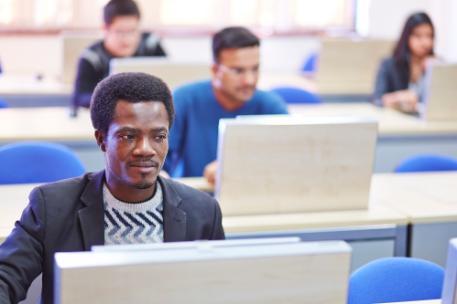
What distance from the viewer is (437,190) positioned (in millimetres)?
3066

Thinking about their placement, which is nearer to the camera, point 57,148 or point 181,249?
point 181,249

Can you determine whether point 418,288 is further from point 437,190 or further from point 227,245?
point 437,190

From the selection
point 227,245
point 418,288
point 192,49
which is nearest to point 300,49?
point 192,49

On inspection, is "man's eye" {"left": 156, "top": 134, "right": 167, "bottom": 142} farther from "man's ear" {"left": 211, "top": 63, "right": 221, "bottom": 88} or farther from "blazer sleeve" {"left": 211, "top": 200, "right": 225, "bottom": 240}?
"man's ear" {"left": 211, "top": 63, "right": 221, "bottom": 88}

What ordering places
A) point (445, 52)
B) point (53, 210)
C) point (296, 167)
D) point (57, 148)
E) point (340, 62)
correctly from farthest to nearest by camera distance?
point (445, 52) < point (340, 62) < point (57, 148) < point (296, 167) < point (53, 210)

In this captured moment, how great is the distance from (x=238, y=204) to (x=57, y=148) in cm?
67

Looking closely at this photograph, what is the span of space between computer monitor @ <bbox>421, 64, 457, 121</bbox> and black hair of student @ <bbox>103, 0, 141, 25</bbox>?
5.12ft

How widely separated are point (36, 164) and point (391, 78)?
8.70ft

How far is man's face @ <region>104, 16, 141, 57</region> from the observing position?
181 inches

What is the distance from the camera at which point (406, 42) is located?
199 inches

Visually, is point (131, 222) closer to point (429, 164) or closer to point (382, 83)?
point (429, 164)

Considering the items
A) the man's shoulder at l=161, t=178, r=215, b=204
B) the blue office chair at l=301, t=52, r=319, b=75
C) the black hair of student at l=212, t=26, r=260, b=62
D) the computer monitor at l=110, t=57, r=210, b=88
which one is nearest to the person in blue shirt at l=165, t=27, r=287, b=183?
the black hair of student at l=212, t=26, r=260, b=62

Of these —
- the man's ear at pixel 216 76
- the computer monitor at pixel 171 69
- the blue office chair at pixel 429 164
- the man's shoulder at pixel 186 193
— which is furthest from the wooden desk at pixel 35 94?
the man's shoulder at pixel 186 193

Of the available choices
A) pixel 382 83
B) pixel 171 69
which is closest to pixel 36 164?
pixel 171 69
